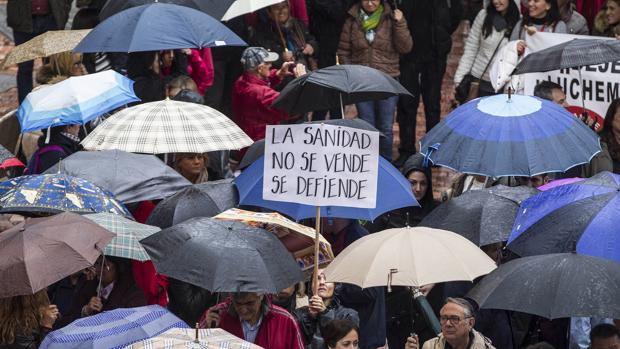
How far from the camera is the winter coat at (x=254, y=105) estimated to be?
15.0 meters

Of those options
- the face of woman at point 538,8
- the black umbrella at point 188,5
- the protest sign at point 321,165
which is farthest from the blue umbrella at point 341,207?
the face of woman at point 538,8

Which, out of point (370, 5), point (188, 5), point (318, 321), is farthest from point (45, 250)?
point (370, 5)

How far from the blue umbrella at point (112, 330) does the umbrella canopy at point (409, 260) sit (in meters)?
1.35

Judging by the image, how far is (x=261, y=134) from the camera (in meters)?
15.3

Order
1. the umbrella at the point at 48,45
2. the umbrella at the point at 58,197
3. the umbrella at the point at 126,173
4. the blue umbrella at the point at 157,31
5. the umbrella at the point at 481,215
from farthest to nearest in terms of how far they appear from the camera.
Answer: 1. the umbrella at the point at 48,45
2. the blue umbrella at the point at 157,31
3. the umbrella at the point at 126,173
4. the umbrella at the point at 58,197
5. the umbrella at the point at 481,215

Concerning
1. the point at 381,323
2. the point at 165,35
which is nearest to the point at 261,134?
the point at 165,35

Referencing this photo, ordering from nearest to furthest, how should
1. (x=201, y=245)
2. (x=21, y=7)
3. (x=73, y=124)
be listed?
(x=201, y=245), (x=73, y=124), (x=21, y=7)

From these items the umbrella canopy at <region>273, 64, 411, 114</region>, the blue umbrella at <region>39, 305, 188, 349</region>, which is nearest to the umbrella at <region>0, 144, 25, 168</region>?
the umbrella canopy at <region>273, 64, 411, 114</region>

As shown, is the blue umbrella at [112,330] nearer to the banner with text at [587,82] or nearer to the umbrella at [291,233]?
the umbrella at [291,233]

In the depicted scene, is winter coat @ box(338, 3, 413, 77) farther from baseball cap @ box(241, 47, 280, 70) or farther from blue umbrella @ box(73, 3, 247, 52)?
blue umbrella @ box(73, 3, 247, 52)

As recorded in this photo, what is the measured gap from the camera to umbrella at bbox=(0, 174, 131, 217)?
11.7 meters

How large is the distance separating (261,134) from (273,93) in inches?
18.1

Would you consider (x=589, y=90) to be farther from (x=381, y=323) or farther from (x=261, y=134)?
(x=381, y=323)

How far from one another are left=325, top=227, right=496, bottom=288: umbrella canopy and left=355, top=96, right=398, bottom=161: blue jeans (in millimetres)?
5034
